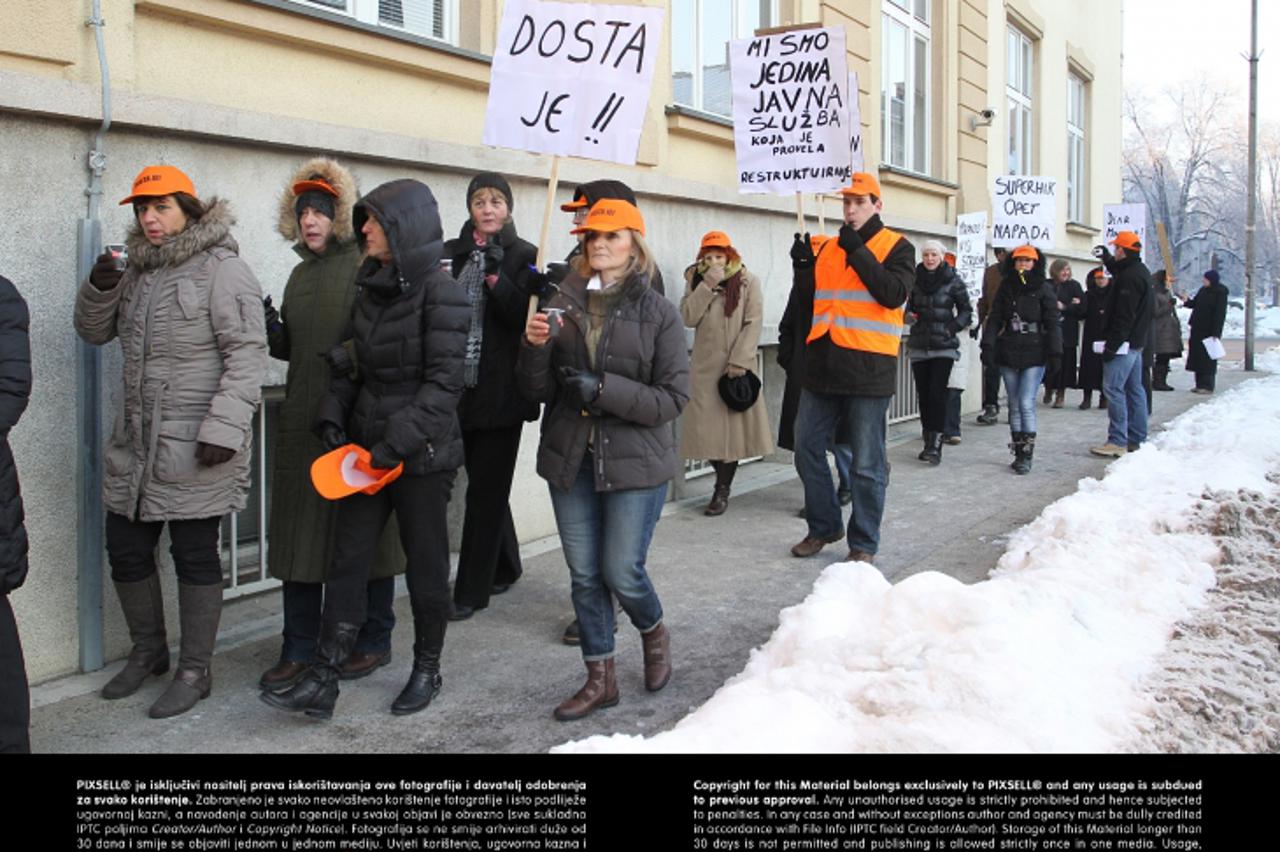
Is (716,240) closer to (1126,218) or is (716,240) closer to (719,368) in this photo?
(719,368)

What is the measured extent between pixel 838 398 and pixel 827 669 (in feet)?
9.18

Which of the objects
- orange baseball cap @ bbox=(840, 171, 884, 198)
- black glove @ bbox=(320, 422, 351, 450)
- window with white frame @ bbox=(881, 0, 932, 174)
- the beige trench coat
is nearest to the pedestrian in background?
black glove @ bbox=(320, 422, 351, 450)

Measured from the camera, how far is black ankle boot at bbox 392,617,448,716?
4723 millimetres

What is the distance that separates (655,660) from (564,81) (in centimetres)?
241

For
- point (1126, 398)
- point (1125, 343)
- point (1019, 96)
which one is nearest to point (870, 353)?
point (1125, 343)

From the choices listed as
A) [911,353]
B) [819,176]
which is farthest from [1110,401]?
[819,176]

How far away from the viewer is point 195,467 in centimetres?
473

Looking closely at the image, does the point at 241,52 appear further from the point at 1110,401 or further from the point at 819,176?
the point at 1110,401

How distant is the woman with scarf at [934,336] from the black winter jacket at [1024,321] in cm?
34

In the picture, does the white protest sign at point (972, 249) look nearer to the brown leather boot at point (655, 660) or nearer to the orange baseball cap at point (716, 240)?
the orange baseball cap at point (716, 240)

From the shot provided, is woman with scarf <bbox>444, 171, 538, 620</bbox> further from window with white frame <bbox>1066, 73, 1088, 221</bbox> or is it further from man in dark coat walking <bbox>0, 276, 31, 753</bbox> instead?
window with white frame <bbox>1066, 73, 1088, 221</bbox>

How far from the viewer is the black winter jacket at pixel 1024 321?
34.8ft

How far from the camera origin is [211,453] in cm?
468

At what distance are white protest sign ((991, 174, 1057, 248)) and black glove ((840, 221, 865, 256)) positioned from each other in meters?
7.45
